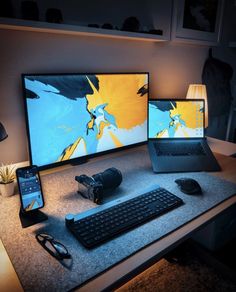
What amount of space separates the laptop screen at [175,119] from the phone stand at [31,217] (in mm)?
855

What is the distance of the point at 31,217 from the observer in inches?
34.0

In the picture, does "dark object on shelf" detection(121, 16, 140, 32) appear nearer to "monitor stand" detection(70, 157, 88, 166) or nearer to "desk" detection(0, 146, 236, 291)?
"monitor stand" detection(70, 157, 88, 166)

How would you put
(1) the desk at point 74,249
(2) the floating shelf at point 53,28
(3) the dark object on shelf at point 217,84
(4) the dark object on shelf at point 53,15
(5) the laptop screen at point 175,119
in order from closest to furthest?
(1) the desk at point 74,249, (2) the floating shelf at point 53,28, (4) the dark object on shelf at point 53,15, (5) the laptop screen at point 175,119, (3) the dark object on shelf at point 217,84

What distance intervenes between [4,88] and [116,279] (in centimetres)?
94

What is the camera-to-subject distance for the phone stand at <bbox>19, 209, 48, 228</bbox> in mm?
838

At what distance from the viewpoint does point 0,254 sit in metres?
0.72

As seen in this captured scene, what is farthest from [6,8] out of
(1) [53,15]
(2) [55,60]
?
(2) [55,60]

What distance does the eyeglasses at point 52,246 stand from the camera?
685 mm

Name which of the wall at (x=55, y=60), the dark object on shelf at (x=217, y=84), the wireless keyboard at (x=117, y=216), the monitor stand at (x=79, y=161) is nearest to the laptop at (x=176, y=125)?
the wall at (x=55, y=60)

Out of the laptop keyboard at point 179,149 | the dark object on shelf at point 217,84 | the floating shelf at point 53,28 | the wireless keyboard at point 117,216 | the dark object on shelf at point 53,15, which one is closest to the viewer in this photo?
the wireless keyboard at point 117,216

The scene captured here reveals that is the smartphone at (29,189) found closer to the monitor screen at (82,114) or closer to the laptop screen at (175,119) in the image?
the monitor screen at (82,114)

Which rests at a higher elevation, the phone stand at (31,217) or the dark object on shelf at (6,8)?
the dark object on shelf at (6,8)

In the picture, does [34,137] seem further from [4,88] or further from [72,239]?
[72,239]

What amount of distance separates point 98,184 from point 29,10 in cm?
78
